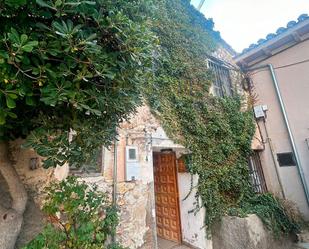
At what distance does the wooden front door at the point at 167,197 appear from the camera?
5.43 m

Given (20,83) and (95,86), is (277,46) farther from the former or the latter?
(20,83)

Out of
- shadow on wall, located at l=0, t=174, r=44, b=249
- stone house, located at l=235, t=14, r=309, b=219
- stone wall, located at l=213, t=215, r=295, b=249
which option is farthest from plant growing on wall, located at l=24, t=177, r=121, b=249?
stone house, located at l=235, t=14, r=309, b=219

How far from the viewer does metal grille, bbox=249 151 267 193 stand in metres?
6.53

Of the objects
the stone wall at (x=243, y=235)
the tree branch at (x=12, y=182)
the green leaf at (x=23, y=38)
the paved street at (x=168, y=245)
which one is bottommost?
the paved street at (x=168, y=245)

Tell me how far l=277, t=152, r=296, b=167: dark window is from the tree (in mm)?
6061

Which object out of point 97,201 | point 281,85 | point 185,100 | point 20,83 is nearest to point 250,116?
point 281,85

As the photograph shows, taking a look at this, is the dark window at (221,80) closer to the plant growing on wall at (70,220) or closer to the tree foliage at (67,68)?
the tree foliage at (67,68)

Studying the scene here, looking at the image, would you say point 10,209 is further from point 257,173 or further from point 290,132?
point 290,132

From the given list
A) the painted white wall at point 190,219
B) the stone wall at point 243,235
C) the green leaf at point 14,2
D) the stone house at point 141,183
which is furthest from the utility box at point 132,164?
the green leaf at point 14,2

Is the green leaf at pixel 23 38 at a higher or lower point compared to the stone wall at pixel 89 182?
higher

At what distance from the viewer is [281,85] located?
22.0 ft

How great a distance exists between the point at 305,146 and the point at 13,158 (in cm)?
715

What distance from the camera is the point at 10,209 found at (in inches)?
87.7

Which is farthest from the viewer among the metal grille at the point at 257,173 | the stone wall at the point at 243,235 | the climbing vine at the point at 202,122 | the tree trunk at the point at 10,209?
the metal grille at the point at 257,173
